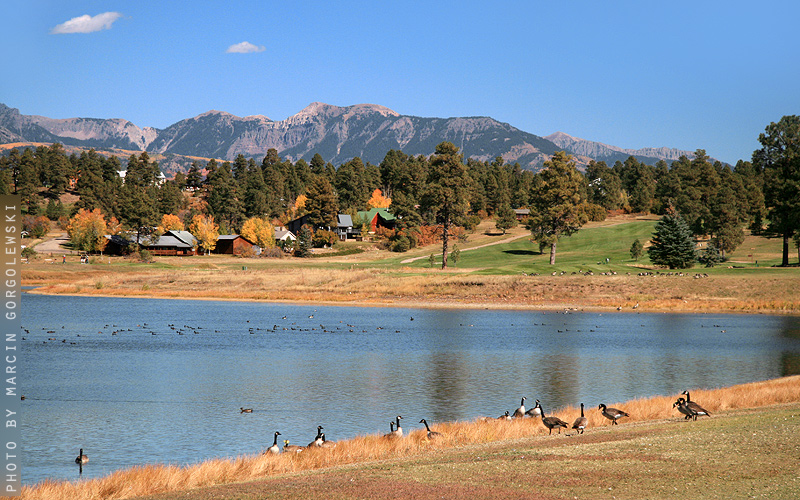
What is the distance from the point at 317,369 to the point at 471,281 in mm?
51523

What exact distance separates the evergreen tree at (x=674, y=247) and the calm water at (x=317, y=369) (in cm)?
2638

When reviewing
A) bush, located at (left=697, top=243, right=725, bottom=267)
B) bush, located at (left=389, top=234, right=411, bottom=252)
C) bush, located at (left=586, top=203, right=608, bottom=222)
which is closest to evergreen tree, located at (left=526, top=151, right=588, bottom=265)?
bush, located at (left=697, top=243, right=725, bottom=267)

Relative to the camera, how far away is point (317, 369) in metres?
42.5

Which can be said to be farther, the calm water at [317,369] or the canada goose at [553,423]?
the calm water at [317,369]

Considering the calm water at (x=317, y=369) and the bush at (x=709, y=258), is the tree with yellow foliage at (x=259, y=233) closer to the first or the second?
the calm water at (x=317, y=369)

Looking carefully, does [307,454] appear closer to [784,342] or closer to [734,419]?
[734,419]

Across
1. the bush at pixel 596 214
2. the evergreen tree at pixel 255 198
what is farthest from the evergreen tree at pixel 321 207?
the bush at pixel 596 214

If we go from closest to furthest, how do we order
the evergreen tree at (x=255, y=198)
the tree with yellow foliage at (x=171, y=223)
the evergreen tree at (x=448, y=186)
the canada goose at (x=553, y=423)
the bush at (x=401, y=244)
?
1. the canada goose at (x=553, y=423)
2. the evergreen tree at (x=448, y=186)
3. the bush at (x=401, y=244)
4. the tree with yellow foliage at (x=171, y=223)
5. the evergreen tree at (x=255, y=198)

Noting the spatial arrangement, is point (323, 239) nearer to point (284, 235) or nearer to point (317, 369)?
point (284, 235)

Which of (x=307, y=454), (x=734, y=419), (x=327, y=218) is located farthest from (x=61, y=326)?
(x=327, y=218)

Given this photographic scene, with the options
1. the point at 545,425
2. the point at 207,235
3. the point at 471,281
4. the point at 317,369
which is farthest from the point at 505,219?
the point at 545,425

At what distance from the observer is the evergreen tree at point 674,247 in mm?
98562

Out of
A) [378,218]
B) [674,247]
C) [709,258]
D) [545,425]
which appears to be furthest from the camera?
[378,218]

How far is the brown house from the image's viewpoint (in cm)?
15400
